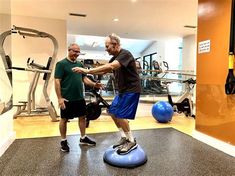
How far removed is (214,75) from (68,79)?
227 cm

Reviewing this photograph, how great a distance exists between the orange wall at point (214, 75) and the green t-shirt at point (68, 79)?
2.12 m

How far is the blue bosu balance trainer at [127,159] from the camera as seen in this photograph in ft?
8.48

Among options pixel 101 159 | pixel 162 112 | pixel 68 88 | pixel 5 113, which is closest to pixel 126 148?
pixel 101 159

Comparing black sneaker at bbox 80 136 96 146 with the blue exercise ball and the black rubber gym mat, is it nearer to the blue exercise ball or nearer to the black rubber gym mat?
the black rubber gym mat

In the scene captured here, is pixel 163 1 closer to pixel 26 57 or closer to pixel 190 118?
pixel 190 118

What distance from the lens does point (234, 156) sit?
2934mm

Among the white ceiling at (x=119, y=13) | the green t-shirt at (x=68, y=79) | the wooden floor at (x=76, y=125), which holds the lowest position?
the wooden floor at (x=76, y=125)

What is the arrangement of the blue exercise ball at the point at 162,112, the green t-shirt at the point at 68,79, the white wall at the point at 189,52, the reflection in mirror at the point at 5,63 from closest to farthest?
the green t-shirt at the point at 68,79 → the reflection in mirror at the point at 5,63 → the blue exercise ball at the point at 162,112 → the white wall at the point at 189,52

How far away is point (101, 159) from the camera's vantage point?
2.84 m

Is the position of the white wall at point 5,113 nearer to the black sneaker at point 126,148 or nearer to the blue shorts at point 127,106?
the black sneaker at point 126,148

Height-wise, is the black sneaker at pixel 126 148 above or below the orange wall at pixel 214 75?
below

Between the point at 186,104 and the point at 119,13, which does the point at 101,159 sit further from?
the point at 119,13

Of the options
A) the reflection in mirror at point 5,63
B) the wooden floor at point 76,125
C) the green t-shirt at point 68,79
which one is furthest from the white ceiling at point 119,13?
the wooden floor at point 76,125

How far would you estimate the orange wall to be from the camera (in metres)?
3.09
